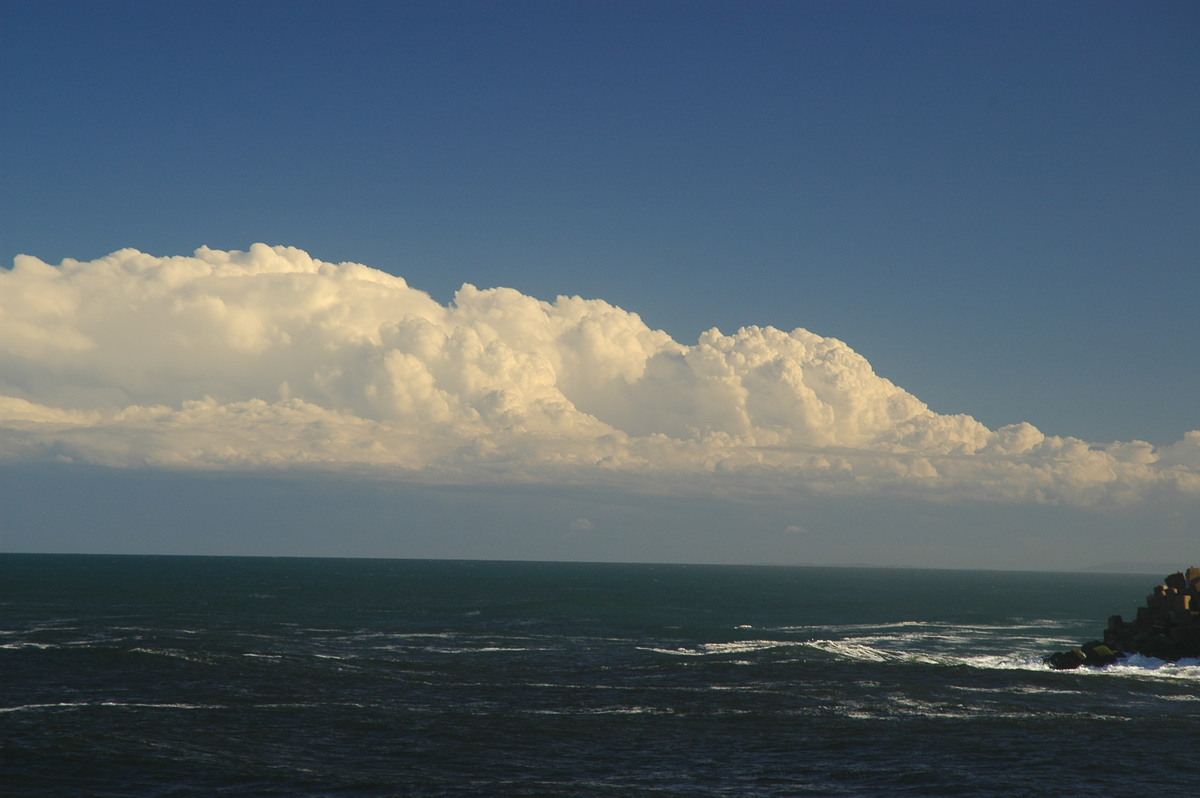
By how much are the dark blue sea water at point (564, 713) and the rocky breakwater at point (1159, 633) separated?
1862 millimetres

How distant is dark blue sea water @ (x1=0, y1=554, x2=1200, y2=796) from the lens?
3675 cm

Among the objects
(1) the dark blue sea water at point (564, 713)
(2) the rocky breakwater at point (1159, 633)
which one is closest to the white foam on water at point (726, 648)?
(1) the dark blue sea water at point (564, 713)

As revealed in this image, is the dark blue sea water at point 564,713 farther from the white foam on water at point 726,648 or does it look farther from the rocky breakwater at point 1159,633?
the rocky breakwater at point 1159,633

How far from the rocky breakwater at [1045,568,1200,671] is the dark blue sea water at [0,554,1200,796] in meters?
1.86

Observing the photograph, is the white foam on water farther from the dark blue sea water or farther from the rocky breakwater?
the rocky breakwater

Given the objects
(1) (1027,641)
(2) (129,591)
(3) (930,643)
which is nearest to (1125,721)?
(3) (930,643)

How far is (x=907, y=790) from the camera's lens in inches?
1405

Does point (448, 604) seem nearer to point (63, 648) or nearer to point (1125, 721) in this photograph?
point (63, 648)

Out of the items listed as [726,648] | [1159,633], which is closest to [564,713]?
[726,648]

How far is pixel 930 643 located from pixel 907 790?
183ft

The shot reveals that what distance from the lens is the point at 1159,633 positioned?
7212 centimetres

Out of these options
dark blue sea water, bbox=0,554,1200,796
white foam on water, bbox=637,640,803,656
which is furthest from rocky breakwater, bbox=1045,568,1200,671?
white foam on water, bbox=637,640,803,656

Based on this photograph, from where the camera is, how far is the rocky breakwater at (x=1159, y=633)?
69.6m

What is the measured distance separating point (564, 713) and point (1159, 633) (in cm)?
5009
